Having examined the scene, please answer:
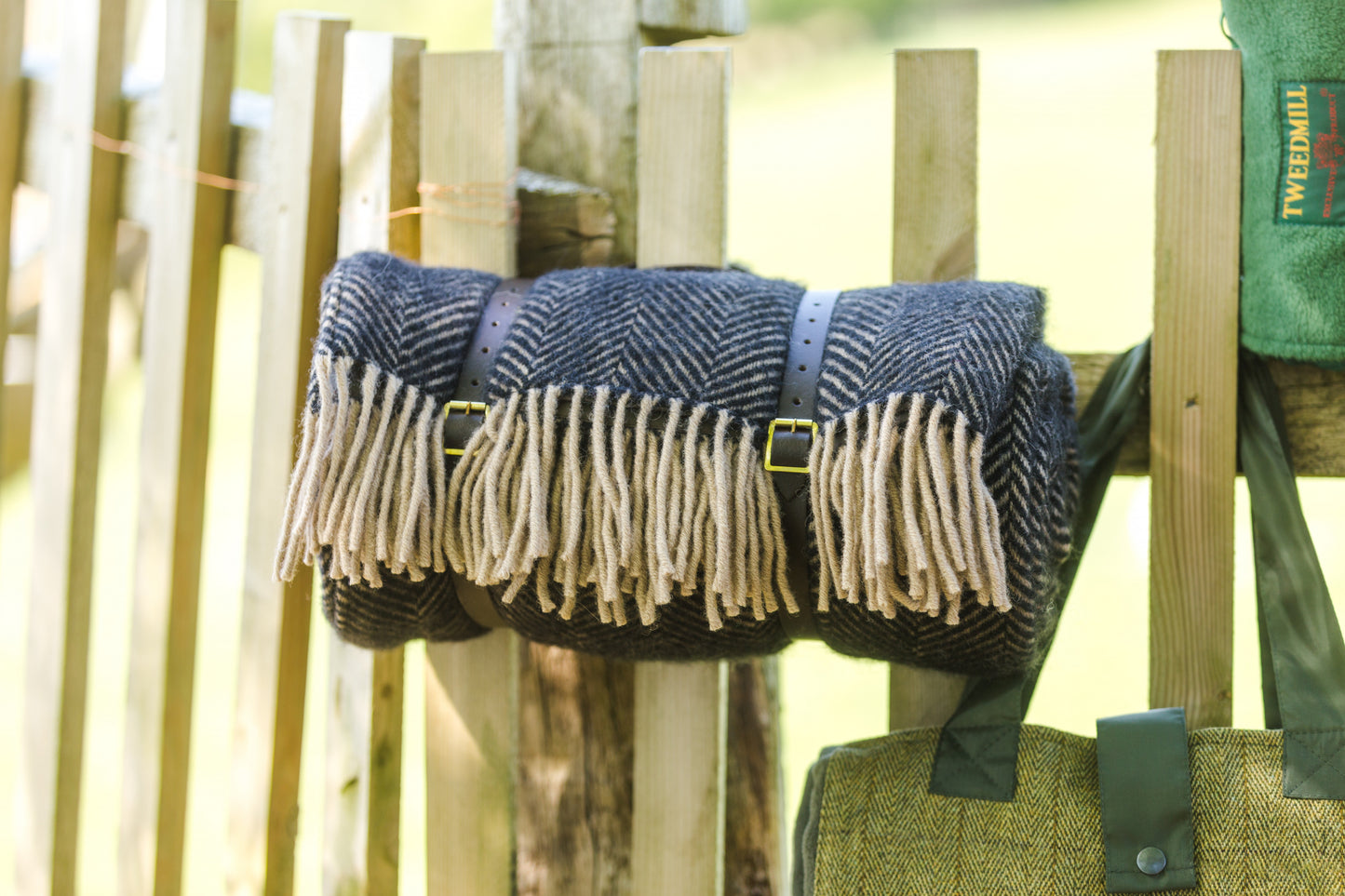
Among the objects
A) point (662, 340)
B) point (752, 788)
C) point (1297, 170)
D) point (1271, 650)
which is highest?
point (1297, 170)

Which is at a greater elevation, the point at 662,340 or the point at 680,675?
the point at 662,340

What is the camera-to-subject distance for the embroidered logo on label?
805 millimetres

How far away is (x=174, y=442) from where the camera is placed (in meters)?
1.15

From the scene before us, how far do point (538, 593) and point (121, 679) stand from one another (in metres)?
2.36

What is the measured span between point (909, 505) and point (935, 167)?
0.43m

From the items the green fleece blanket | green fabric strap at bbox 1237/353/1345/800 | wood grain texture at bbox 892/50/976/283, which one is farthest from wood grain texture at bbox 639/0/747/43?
green fabric strap at bbox 1237/353/1345/800

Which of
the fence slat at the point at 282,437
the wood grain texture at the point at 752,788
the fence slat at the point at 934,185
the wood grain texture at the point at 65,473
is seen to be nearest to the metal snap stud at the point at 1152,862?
the fence slat at the point at 934,185

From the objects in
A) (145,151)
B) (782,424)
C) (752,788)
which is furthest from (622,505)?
(145,151)

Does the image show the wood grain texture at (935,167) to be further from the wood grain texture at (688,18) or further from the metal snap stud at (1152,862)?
the metal snap stud at (1152,862)

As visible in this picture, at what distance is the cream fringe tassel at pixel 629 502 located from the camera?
66cm

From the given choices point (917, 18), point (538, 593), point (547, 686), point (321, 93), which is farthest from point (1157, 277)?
point (917, 18)

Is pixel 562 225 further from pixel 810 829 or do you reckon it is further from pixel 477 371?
pixel 810 829

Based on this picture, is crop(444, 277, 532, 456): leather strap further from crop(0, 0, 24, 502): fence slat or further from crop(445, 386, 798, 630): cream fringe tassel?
crop(0, 0, 24, 502): fence slat

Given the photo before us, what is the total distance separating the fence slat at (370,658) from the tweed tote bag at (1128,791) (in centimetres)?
46
